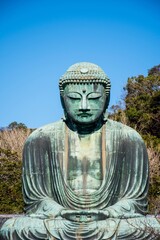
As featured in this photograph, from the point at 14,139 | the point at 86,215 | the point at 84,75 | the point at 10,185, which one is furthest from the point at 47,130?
the point at 14,139

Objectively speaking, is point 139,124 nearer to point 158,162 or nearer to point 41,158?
point 158,162

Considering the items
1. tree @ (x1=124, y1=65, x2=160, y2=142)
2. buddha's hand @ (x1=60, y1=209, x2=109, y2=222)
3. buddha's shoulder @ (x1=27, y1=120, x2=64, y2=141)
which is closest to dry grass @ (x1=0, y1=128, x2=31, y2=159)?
tree @ (x1=124, y1=65, x2=160, y2=142)

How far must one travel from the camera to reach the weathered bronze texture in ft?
30.5

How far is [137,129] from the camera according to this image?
3191 centimetres

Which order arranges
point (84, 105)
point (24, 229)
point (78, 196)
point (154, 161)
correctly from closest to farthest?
point (24, 229) < point (78, 196) < point (84, 105) < point (154, 161)

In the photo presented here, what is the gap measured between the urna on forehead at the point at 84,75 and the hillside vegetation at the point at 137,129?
901 cm

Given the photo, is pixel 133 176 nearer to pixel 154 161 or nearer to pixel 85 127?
pixel 85 127

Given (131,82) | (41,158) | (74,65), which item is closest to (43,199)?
(41,158)

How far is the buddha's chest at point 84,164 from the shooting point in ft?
31.0

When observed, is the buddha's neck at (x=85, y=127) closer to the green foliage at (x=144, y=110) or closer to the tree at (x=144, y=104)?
the green foliage at (x=144, y=110)

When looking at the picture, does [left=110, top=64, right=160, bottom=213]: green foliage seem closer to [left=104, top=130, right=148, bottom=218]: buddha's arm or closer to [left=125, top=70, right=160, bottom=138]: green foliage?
[left=125, top=70, right=160, bottom=138]: green foliage

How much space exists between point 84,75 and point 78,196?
175 cm

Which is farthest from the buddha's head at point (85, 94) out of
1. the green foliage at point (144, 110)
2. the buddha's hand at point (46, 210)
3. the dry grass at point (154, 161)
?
the green foliage at point (144, 110)

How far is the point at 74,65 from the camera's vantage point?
980 cm
